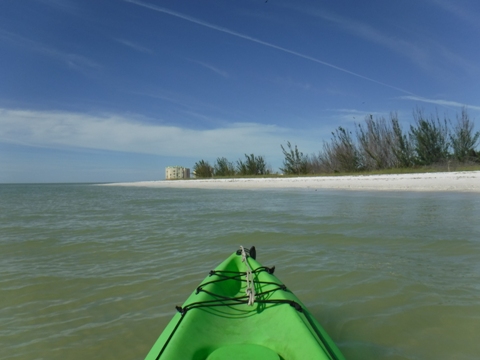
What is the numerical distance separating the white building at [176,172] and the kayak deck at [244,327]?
52.2m

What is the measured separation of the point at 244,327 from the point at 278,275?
1591mm

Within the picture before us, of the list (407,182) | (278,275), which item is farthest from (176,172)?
(278,275)

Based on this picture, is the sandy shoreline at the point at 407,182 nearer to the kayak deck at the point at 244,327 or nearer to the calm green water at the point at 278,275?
the calm green water at the point at 278,275

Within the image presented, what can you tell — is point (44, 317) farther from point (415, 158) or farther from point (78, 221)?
point (415, 158)

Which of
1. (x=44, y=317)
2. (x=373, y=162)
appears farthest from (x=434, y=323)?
(x=373, y=162)

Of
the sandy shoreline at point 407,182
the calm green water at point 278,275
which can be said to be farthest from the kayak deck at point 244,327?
the sandy shoreline at point 407,182

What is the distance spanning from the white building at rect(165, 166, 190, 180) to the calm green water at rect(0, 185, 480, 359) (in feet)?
155

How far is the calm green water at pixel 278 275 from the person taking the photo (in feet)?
7.60

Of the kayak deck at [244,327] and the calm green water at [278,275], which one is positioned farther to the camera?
the calm green water at [278,275]

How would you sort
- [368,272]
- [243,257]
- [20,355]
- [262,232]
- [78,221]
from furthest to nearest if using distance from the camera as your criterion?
1. [78,221]
2. [262,232]
3. [368,272]
4. [243,257]
5. [20,355]

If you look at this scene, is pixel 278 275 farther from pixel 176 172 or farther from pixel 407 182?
pixel 176 172

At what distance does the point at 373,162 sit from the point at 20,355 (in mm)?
26180

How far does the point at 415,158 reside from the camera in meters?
22.2

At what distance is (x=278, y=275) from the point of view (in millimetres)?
3664
